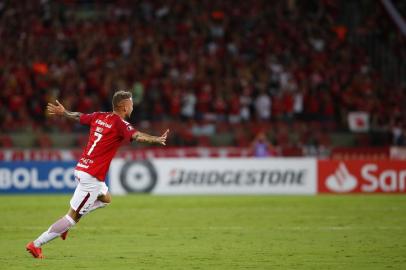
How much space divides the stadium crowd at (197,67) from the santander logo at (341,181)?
132 inches

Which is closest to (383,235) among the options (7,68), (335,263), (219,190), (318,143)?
(335,263)

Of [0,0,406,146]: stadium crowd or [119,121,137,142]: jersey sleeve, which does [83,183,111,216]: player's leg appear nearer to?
[119,121,137,142]: jersey sleeve

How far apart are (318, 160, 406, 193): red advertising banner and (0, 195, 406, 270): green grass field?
1.53 meters

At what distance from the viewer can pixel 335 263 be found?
10234mm

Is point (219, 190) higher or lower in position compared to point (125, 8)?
lower

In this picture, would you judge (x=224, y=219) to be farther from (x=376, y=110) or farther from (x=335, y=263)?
(x=376, y=110)

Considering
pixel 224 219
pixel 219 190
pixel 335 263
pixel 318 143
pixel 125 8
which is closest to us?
pixel 335 263

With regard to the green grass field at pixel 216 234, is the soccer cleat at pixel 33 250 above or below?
above

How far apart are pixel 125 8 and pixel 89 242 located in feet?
65.3

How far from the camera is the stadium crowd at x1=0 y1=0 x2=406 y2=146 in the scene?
2698 centimetres

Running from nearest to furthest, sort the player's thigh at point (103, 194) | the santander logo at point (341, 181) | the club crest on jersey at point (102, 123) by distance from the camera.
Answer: the club crest on jersey at point (102, 123), the player's thigh at point (103, 194), the santander logo at point (341, 181)

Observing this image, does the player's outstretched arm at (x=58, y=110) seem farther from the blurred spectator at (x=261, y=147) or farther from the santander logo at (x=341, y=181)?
the blurred spectator at (x=261, y=147)

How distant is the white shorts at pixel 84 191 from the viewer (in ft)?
34.5

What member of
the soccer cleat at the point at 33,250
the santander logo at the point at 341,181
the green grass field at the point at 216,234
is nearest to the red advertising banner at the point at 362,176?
the santander logo at the point at 341,181
